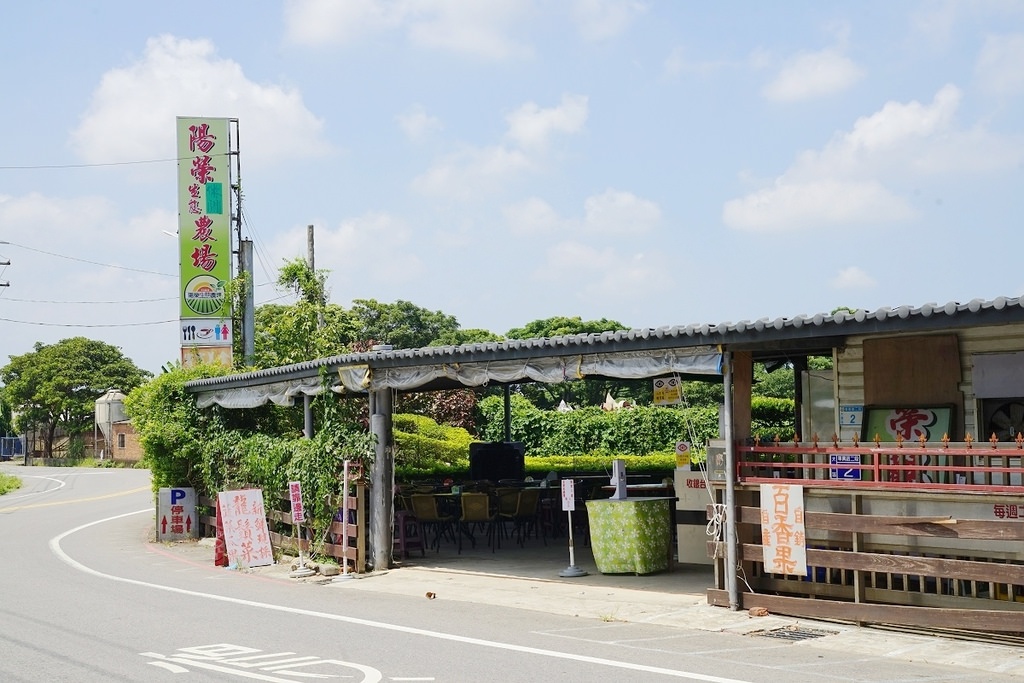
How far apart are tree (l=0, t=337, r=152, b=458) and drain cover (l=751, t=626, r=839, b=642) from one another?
62.9 meters

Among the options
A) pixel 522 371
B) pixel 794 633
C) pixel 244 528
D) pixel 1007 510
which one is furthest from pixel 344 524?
pixel 1007 510

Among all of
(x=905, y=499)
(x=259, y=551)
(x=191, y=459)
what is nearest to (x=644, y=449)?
(x=191, y=459)

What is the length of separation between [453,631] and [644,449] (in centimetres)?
2425

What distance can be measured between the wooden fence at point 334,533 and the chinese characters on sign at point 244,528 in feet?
1.63

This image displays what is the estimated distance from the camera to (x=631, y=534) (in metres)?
12.7

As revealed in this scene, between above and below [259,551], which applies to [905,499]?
above

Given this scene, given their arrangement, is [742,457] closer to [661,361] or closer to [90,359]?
[661,361]

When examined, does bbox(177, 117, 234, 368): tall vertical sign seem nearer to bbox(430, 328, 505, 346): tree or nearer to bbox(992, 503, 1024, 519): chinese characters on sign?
bbox(992, 503, 1024, 519): chinese characters on sign

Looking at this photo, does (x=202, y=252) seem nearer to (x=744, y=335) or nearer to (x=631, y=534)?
(x=631, y=534)

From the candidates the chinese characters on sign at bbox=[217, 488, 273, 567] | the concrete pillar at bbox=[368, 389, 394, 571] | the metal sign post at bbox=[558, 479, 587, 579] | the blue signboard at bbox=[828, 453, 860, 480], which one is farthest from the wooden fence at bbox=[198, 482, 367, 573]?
the blue signboard at bbox=[828, 453, 860, 480]

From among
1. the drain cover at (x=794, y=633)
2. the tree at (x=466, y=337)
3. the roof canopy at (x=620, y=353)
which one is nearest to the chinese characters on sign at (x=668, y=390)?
the roof canopy at (x=620, y=353)

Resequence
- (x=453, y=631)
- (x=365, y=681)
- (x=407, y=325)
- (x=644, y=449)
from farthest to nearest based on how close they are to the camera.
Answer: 1. (x=407, y=325)
2. (x=644, y=449)
3. (x=453, y=631)
4. (x=365, y=681)

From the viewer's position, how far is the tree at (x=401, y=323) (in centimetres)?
6062

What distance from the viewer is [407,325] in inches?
2436
